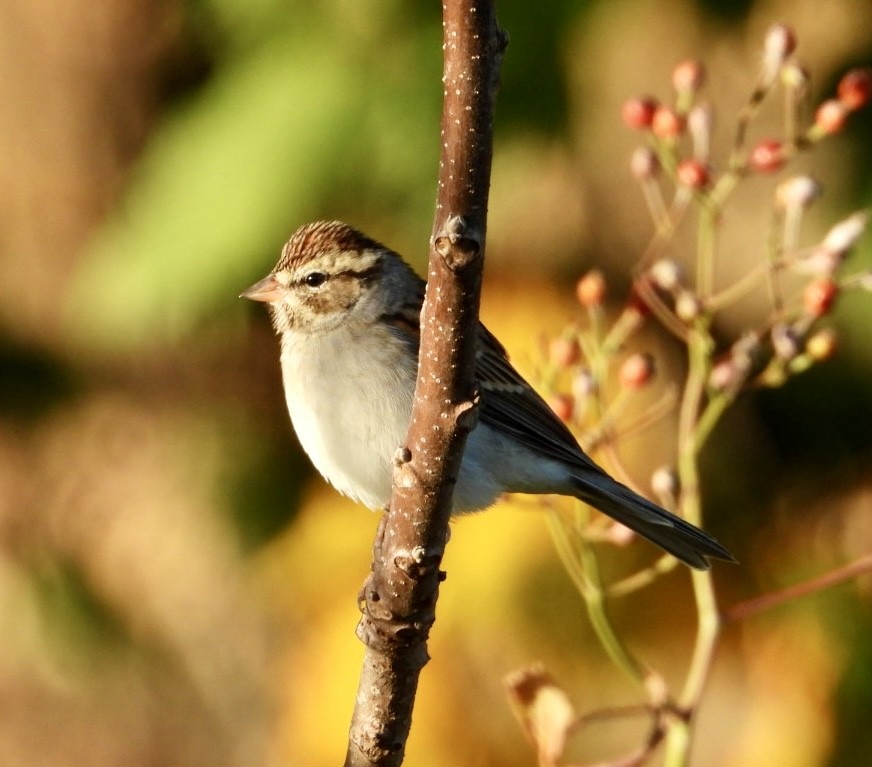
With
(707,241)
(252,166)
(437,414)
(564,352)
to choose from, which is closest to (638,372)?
(564,352)

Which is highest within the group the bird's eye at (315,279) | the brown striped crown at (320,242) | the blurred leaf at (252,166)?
the blurred leaf at (252,166)

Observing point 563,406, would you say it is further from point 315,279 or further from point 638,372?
point 315,279

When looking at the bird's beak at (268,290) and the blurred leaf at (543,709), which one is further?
the bird's beak at (268,290)

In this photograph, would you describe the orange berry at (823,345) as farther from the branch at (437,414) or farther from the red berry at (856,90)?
the branch at (437,414)

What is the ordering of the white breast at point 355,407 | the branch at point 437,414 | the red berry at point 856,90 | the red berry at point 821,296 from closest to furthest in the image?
the branch at point 437,414 → the red berry at point 821,296 → the red berry at point 856,90 → the white breast at point 355,407

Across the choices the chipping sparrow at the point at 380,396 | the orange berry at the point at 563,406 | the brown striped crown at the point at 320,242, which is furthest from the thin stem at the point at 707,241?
the brown striped crown at the point at 320,242

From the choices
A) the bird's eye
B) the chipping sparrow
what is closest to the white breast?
the chipping sparrow

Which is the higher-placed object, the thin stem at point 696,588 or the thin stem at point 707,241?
the thin stem at point 707,241
